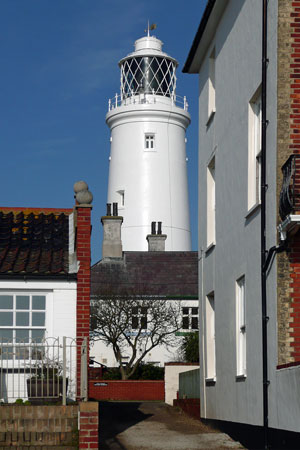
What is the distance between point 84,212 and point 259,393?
545cm

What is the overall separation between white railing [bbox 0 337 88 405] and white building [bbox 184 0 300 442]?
3.02 meters

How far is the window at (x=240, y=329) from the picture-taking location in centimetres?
1669

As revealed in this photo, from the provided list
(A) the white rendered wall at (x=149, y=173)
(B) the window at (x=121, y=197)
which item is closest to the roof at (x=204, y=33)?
(A) the white rendered wall at (x=149, y=173)

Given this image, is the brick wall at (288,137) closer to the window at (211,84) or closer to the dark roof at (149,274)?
the window at (211,84)

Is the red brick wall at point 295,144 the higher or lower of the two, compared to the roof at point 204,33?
lower

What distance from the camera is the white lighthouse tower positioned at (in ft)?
180

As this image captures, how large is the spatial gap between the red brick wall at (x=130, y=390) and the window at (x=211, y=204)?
582 inches

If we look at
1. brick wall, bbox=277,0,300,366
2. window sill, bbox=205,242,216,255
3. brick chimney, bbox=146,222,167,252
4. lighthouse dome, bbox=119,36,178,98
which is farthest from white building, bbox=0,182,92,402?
lighthouse dome, bbox=119,36,178,98

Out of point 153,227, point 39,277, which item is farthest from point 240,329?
point 153,227

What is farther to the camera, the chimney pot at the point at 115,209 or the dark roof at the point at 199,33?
the chimney pot at the point at 115,209

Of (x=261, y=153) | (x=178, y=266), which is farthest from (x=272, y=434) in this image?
(x=178, y=266)

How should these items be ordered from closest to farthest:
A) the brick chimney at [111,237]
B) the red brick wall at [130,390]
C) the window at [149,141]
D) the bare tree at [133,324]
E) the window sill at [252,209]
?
the window sill at [252,209] < the red brick wall at [130,390] < the bare tree at [133,324] < the brick chimney at [111,237] < the window at [149,141]

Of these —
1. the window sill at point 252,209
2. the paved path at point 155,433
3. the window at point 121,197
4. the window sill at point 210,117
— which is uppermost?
the window at point 121,197

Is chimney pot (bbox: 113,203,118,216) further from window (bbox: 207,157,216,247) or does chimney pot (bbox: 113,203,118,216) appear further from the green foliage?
window (bbox: 207,157,216,247)
